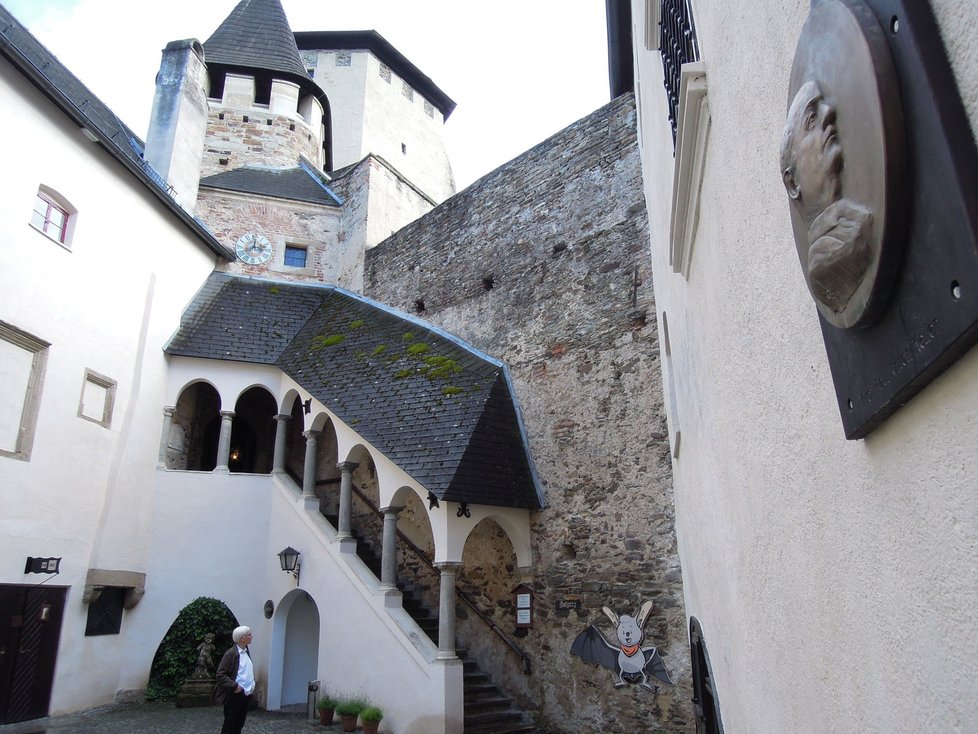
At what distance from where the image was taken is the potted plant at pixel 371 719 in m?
7.84

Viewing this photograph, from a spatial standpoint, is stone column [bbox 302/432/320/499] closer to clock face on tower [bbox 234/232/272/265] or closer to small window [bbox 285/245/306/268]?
clock face on tower [bbox 234/232/272/265]

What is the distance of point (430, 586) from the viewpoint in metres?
10.6

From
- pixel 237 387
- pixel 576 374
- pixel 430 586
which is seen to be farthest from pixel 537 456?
pixel 237 387

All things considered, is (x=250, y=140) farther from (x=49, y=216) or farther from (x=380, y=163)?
(x=49, y=216)

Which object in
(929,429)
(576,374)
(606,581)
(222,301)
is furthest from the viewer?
(222,301)

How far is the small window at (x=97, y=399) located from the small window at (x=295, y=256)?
5869 millimetres

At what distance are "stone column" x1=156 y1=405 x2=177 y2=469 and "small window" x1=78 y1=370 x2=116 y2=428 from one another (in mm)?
1238

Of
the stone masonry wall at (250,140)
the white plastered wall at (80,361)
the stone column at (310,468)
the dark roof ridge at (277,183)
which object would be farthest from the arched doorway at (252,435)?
the stone masonry wall at (250,140)

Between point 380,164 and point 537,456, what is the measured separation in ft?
30.6

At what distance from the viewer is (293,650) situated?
35.5 feet

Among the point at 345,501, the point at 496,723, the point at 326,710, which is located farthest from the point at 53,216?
the point at 496,723

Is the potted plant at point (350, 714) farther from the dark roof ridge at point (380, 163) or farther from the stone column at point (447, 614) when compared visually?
the dark roof ridge at point (380, 163)

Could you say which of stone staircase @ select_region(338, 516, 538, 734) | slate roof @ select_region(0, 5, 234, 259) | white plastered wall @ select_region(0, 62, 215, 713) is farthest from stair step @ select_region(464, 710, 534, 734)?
slate roof @ select_region(0, 5, 234, 259)

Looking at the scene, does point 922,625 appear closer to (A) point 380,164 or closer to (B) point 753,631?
(B) point 753,631
